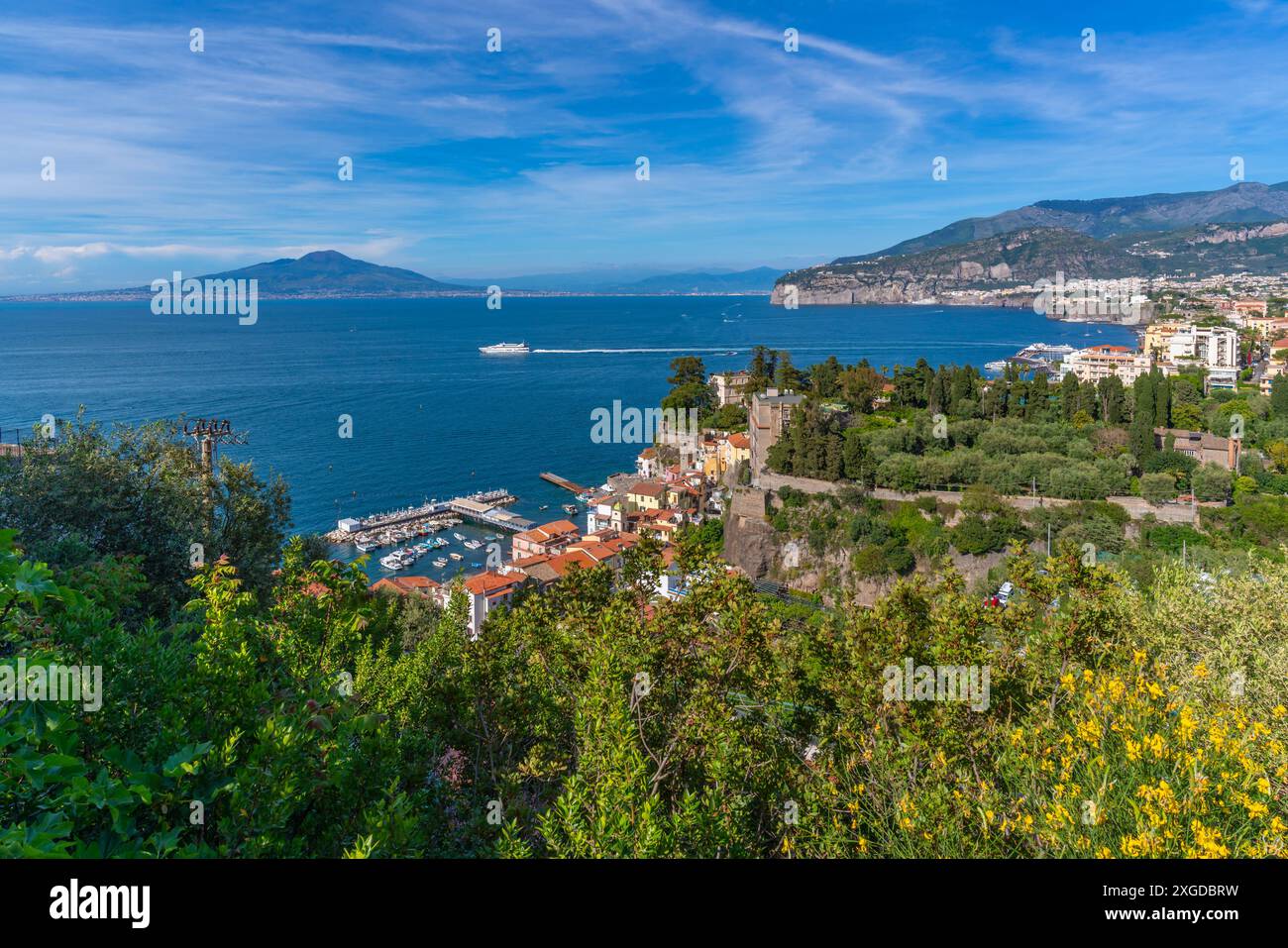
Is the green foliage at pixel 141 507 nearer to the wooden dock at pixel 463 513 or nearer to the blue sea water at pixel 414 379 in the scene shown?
the blue sea water at pixel 414 379

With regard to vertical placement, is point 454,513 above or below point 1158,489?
below

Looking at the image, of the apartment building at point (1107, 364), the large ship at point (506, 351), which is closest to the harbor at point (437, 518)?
the apartment building at point (1107, 364)

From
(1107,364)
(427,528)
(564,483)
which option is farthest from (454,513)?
(1107,364)

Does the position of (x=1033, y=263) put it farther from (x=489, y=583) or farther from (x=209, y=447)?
(x=209, y=447)

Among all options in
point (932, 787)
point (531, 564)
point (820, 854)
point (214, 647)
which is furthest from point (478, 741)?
point (531, 564)

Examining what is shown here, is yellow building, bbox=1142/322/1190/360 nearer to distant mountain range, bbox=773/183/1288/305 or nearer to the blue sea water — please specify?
the blue sea water
